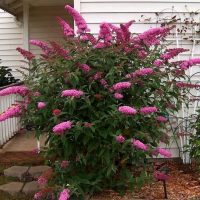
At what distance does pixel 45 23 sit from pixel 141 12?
167 inches

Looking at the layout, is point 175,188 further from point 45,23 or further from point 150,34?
point 45,23

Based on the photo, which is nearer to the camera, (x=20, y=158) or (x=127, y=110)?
(x=127, y=110)

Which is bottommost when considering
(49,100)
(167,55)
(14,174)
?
(14,174)

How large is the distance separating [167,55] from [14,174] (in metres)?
2.62

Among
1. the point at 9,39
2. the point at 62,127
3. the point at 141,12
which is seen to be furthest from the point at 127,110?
the point at 9,39

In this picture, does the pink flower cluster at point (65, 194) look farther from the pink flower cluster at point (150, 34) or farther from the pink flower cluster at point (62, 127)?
the pink flower cluster at point (150, 34)

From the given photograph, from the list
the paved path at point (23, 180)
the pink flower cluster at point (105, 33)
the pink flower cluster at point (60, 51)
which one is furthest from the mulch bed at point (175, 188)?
the pink flower cluster at point (105, 33)

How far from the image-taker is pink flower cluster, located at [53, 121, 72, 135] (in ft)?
12.7

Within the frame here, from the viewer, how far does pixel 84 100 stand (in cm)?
423

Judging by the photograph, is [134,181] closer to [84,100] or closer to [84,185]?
[84,185]

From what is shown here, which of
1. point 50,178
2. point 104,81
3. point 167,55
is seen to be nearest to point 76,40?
point 104,81

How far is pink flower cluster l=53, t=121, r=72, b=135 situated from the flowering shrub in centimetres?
2

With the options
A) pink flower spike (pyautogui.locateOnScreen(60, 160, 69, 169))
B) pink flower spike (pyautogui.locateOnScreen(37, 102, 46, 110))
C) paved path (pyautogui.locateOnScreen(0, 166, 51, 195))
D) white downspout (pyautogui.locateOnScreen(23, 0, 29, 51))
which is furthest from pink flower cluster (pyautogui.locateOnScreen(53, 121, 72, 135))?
white downspout (pyautogui.locateOnScreen(23, 0, 29, 51))

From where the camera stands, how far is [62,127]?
153 inches
